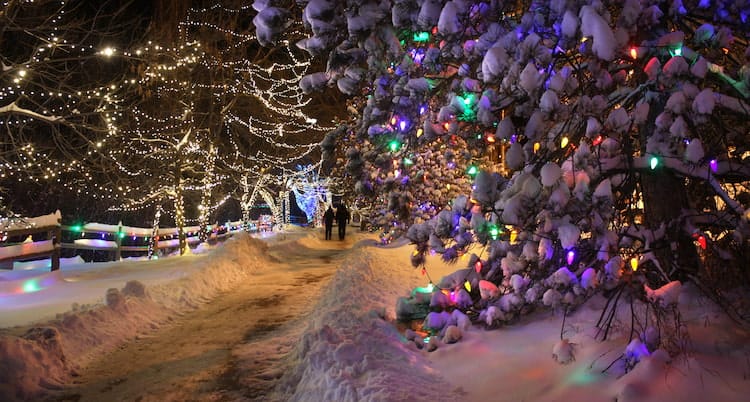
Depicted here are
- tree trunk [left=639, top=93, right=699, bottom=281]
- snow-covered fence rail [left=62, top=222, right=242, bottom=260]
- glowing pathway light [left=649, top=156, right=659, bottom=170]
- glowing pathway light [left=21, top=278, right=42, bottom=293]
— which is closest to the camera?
glowing pathway light [left=649, top=156, right=659, bottom=170]

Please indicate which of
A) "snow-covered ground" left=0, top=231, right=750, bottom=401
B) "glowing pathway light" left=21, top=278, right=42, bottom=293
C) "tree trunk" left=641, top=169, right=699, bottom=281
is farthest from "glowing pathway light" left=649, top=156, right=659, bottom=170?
"glowing pathway light" left=21, top=278, right=42, bottom=293

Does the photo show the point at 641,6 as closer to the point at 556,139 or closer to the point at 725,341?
the point at 556,139

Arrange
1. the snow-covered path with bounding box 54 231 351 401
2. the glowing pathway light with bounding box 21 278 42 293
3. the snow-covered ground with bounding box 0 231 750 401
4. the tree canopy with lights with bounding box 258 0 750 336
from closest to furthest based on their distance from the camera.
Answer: the tree canopy with lights with bounding box 258 0 750 336 → the snow-covered ground with bounding box 0 231 750 401 → the snow-covered path with bounding box 54 231 351 401 → the glowing pathway light with bounding box 21 278 42 293

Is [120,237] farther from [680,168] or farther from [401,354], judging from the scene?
[680,168]

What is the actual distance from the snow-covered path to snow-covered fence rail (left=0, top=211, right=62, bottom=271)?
14.3 ft

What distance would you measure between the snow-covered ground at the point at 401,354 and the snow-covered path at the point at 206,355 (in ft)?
0.72

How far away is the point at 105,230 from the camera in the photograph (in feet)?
54.1

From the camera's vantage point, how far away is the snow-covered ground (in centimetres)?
401

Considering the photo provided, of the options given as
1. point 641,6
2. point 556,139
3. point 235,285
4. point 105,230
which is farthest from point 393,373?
point 105,230

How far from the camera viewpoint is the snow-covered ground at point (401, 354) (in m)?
4.01

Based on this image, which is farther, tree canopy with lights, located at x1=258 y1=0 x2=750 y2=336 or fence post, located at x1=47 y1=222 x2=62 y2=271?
fence post, located at x1=47 y1=222 x2=62 y2=271

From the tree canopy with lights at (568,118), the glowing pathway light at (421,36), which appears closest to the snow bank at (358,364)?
the tree canopy with lights at (568,118)

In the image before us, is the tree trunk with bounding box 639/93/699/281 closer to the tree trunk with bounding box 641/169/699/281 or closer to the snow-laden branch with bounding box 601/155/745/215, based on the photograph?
the tree trunk with bounding box 641/169/699/281

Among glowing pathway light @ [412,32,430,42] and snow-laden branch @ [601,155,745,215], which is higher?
glowing pathway light @ [412,32,430,42]
